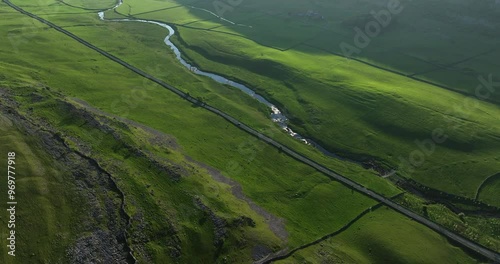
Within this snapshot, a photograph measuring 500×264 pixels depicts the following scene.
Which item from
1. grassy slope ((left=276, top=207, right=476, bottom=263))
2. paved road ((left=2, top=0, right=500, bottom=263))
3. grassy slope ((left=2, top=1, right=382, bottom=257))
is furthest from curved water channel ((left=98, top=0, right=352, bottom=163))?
grassy slope ((left=276, top=207, right=476, bottom=263))

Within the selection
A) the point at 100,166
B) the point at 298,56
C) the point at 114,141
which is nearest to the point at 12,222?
the point at 100,166

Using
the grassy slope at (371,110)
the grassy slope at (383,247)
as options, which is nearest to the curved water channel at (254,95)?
the grassy slope at (371,110)

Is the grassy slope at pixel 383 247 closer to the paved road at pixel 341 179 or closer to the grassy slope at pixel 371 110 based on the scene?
the paved road at pixel 341 179

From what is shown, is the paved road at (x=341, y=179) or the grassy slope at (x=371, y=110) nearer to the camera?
the paved road at (x=341, y=179)

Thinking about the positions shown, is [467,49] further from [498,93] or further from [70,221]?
[70,221]

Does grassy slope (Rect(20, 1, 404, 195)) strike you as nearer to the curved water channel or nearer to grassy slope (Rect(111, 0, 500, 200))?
the curved water channel

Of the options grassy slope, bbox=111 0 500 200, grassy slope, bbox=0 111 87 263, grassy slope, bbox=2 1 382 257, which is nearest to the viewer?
grassy slope, bbox=0 111 87 263

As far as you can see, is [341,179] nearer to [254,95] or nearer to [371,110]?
[371,110]

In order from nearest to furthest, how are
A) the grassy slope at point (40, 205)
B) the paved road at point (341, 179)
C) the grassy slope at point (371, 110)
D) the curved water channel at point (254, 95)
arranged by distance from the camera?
the grassy slope at point (40, 205), the paved road at point (341, 179), the grassy slope at point (371, 110), the curved water channel at point (254, 95)
